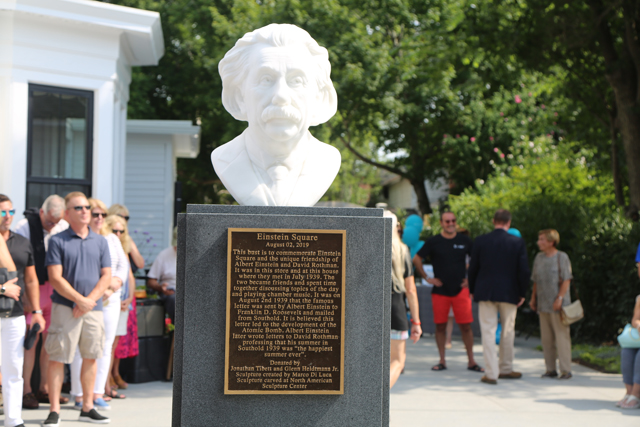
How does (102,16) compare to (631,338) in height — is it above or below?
above

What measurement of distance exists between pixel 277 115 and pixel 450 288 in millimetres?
5296

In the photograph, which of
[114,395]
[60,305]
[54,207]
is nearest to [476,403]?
[114,395]

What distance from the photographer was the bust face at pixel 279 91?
14.3 feet

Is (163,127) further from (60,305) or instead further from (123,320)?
(60,305)

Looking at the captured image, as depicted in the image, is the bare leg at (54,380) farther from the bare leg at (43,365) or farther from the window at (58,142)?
the window at (58,142)

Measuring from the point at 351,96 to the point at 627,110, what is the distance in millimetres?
9933

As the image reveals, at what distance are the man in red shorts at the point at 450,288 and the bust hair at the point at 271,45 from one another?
183 inches

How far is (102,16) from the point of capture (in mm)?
10352

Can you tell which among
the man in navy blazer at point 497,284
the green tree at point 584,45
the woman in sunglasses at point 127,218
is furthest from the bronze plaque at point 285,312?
the green tree at point 584,45

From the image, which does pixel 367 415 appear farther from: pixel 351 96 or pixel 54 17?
pixel 351 96

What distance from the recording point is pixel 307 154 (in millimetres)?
4688

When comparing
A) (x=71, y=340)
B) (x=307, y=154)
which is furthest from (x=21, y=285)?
(x=307, y=154)

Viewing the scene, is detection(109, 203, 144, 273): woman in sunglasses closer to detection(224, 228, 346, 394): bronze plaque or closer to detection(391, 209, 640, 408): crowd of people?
detection(391, 209, 640, 408): crowd of people

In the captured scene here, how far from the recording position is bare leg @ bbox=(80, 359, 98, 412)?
20.0 feet
